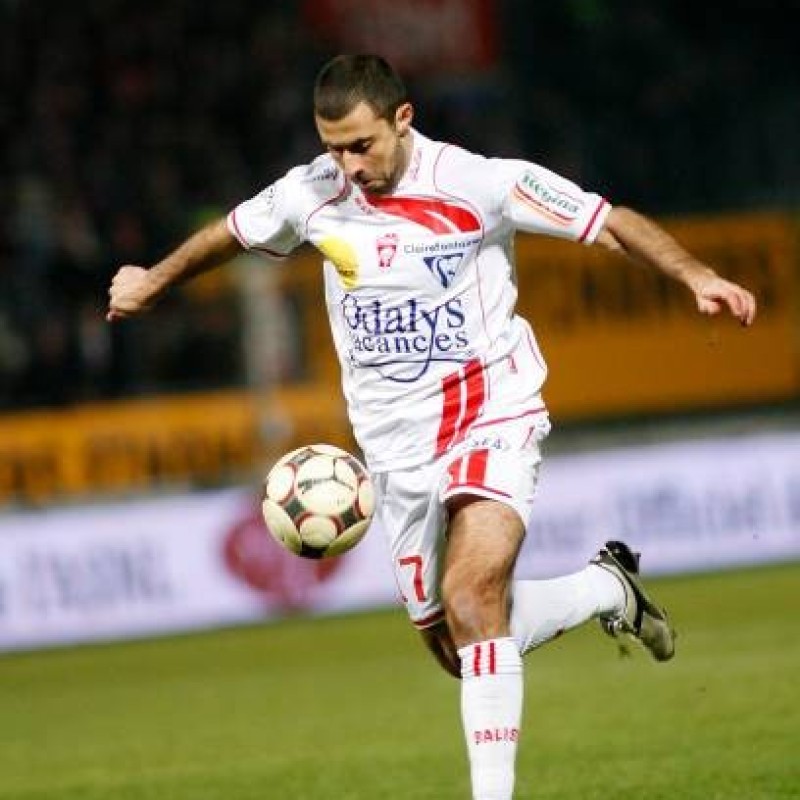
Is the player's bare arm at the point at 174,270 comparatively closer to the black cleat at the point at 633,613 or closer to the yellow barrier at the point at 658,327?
the black cleat at the point at 633,613

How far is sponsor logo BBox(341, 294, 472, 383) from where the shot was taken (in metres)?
6.97

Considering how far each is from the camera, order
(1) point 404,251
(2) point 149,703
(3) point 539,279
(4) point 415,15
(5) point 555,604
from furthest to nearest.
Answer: (4) point 415,15 → (3) point 539,279 → (2) point 149,703 → (5) point 555,604 → (1) point 404,251

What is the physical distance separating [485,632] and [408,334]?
95 cm

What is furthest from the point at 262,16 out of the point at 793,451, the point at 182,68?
the point at 793,451

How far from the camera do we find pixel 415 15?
1838cm

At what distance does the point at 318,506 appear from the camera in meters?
7.05

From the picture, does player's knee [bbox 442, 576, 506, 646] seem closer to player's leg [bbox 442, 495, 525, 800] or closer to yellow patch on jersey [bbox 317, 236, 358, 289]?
player's leg [bbox 442, 495, 525, 800]

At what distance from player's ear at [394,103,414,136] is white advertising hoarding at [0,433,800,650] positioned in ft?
25.8

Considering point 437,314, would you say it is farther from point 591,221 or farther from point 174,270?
point 174,270

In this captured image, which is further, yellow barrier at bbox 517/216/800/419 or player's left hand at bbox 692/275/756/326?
yellow barrier at bbox 517/216/800/419

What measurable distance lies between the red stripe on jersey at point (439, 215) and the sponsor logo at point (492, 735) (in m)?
1.50

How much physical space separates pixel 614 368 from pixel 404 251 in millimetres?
10109

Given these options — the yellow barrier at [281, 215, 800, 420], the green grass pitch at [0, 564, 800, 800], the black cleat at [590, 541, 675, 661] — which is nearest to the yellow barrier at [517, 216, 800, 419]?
the yellow barrier at [281, 215, 800, 420]

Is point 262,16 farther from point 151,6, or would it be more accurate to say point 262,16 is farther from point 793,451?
point 793,451
